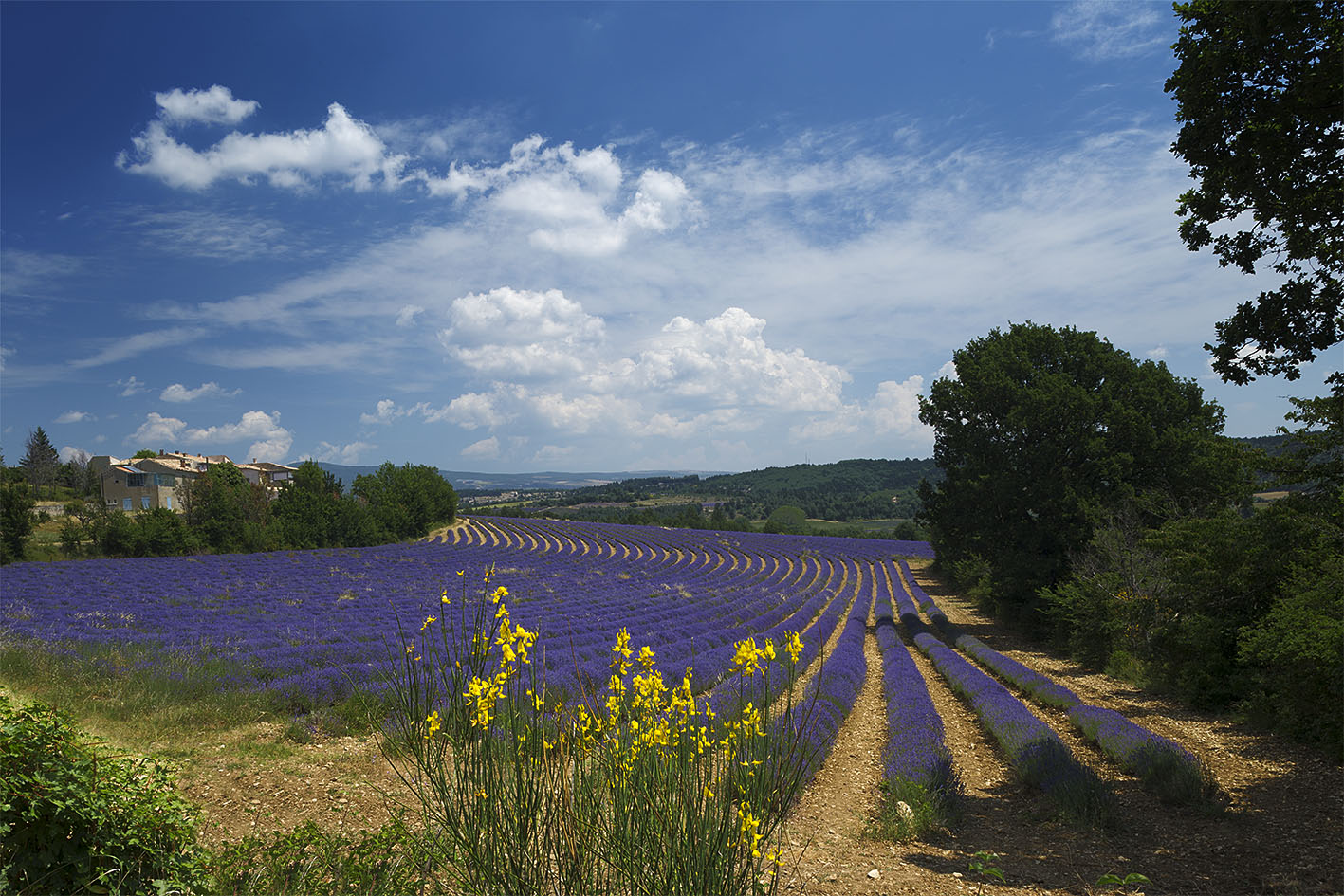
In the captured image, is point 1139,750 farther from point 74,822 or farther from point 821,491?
point 821,491

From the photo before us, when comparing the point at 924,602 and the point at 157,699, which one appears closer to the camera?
the point at 157,699

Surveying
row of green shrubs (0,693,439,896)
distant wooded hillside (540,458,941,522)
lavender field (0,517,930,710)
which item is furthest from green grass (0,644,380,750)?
distant wooded hillside (540,458,941,522)

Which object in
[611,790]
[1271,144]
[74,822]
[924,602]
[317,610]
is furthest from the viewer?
[924,602]

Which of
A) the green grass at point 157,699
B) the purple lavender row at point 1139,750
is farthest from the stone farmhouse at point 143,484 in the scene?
the purple lavender row at point 1139,750

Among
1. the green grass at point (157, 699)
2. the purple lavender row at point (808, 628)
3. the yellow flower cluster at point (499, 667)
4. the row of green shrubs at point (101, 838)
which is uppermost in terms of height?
the yellow flower cluster at point (499, 667)

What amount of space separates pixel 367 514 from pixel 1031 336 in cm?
5100

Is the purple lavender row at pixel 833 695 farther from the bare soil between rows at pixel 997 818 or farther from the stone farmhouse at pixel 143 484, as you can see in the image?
the stone farmhouse at pixel 143 484

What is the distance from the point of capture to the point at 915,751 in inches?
308

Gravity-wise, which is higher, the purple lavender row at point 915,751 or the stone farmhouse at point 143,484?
the stone farmhouse at point 143,484

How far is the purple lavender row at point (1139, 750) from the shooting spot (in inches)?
259

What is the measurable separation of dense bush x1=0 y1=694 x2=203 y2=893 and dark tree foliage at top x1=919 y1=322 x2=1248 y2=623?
19.5 meters

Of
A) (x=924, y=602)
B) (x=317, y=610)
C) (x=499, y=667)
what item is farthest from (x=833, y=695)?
(x=924, y=602)

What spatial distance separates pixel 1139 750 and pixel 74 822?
9662 millimetres

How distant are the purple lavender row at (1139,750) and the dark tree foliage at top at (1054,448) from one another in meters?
7.53
